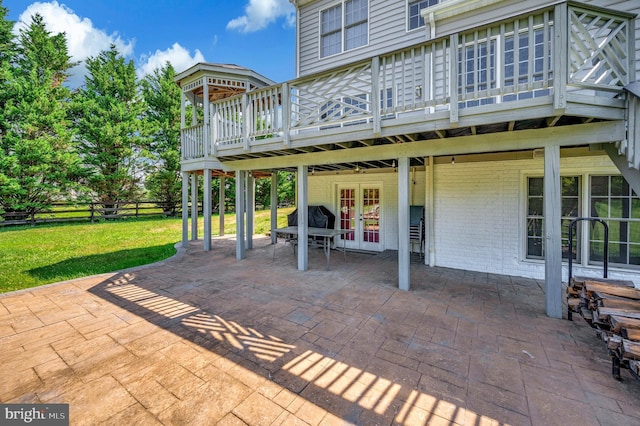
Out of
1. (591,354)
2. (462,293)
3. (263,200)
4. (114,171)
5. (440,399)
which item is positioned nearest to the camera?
(440,399)

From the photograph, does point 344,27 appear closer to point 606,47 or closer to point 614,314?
point 606,47

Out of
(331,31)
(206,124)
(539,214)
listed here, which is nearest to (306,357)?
(539,214)

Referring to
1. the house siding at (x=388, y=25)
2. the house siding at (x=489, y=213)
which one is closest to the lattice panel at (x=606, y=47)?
the house siding at (x=388, y=25)

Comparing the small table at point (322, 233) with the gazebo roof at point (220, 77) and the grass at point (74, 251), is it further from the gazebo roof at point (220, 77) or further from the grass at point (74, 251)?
the gazebo roof at point (220, 77)

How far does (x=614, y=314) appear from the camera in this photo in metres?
2.39

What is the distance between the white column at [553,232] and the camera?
138 inches

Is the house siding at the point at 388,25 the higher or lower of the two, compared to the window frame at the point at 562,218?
higher

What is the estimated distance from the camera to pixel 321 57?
8.06 m

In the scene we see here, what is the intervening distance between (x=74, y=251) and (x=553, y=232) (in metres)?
10.7

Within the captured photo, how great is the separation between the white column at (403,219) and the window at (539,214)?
8.87 feet

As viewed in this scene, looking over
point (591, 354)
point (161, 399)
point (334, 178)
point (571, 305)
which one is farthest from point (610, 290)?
point (334, 178)

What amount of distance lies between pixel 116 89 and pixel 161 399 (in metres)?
20.6

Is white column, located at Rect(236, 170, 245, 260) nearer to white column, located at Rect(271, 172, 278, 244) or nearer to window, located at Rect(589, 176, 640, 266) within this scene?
white column, located at Rect(271, 172, 278, 244)

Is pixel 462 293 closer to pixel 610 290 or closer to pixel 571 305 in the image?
pixel 571 305
